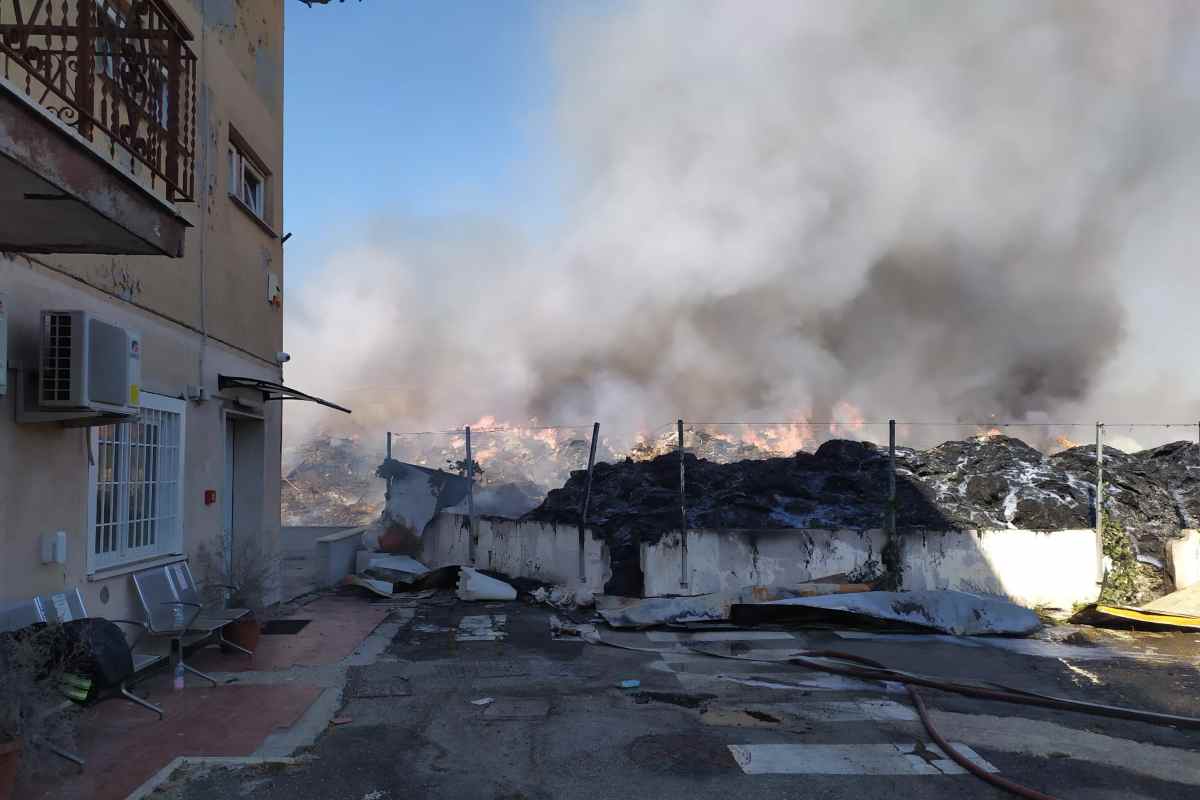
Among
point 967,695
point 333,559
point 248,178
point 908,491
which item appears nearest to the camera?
point 967,695

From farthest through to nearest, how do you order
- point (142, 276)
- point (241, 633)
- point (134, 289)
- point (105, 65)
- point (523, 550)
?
point (523, 550) → point (241, 633) → point (142, 276) → point (134, 289) → point (105, 65)

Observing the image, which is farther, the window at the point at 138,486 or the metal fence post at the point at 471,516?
the metal fence post at the point at 471,516

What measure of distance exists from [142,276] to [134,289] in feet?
0.50

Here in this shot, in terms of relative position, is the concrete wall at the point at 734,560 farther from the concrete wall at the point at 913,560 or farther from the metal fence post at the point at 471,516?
the metal fence post at the point at 471,516

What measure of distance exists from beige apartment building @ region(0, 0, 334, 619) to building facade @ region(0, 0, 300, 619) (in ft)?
0.05

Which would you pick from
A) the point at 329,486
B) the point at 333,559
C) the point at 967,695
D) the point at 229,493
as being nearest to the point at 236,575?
the point at 229,493

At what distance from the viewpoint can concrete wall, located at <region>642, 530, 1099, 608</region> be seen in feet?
29.1

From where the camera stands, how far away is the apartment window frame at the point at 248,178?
8109mm

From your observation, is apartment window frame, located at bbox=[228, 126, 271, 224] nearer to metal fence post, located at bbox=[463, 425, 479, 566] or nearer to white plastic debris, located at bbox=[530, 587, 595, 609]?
metal fence post, located at bbox=[463, 425, 479, 566]

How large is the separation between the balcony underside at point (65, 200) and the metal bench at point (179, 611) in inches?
97.4

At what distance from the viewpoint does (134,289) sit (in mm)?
5957

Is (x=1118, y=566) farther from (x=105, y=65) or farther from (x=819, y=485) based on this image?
(x=105, y=65)

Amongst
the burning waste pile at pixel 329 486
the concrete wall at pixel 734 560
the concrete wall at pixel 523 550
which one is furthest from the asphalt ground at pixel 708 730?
the burning waste pile at pixel 329 486

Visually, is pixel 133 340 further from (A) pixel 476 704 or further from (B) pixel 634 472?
(B) pixel 634 472
